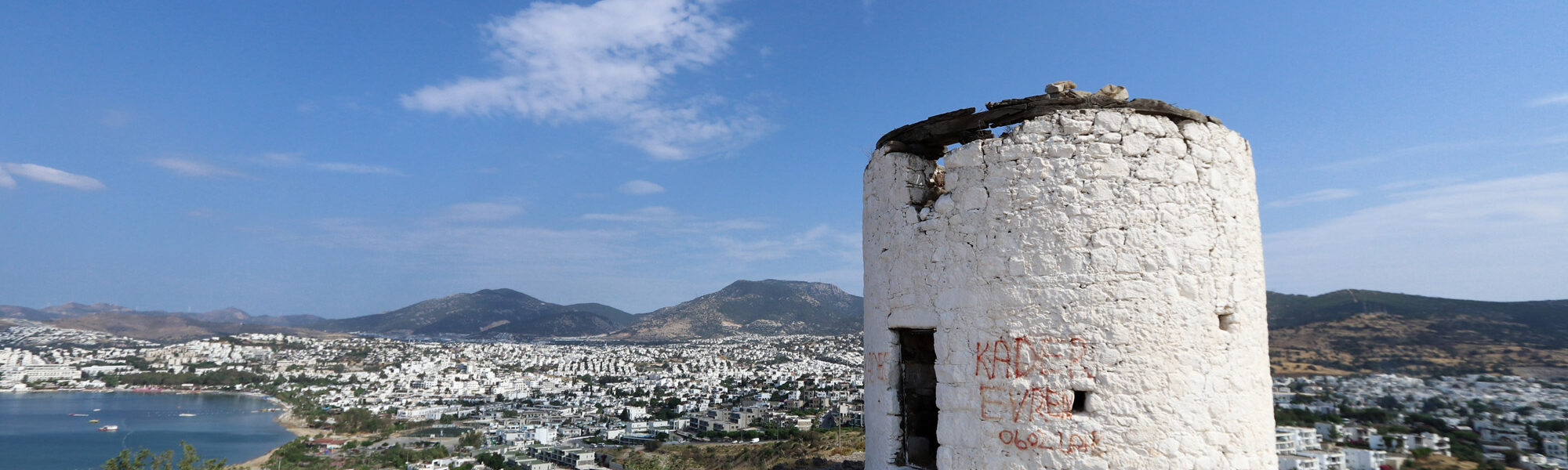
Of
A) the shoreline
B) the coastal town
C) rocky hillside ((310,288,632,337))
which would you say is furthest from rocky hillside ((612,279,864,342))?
the shoreline

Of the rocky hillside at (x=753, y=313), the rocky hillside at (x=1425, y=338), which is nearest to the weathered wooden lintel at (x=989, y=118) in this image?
the rocky hillside at (x=1425, y=338)

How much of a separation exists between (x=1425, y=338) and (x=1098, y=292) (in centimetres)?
3849

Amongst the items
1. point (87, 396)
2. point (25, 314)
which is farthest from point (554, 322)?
point (25, 314)

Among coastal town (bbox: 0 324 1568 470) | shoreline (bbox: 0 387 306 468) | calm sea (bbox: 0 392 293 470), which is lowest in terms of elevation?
calm sea (bbox: 0 392 293 470)

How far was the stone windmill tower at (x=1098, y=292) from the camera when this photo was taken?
4434 mm

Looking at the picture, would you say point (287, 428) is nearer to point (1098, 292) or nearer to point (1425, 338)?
point (1098, 292)

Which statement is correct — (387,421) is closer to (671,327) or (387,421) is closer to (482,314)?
(671,327)

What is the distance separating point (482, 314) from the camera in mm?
176125

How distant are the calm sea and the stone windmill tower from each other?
174 ft

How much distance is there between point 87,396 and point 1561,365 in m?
135

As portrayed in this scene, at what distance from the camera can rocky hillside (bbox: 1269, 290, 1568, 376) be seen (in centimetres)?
2919

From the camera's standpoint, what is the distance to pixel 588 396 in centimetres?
6969

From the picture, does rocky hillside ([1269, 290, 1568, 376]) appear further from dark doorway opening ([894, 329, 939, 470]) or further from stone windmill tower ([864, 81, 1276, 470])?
stone windmill tower ([864, 81, 1276, 470])

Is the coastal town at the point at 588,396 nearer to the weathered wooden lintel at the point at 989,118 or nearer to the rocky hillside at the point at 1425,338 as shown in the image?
the rocky hillside at the point at 1425,338
